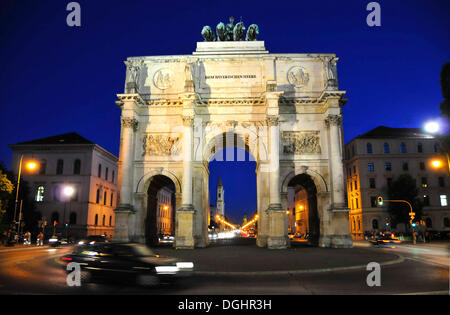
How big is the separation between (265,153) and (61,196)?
35.5 meters

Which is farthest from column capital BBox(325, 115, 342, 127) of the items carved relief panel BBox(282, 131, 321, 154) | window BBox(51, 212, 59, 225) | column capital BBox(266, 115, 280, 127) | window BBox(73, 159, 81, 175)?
window BBox(51, 212, 59, 225)

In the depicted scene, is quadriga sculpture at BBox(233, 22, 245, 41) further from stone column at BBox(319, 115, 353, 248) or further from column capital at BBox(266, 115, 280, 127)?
stone column at BBox(319, 115, 353, 248)

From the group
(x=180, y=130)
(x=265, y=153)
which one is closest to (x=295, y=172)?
(x=265, y=153)

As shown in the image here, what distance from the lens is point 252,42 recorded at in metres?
32.1

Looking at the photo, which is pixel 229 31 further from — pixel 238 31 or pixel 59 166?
pixel 59 166

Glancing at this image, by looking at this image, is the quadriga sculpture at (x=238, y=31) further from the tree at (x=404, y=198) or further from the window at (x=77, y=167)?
the tree at (x=404, y=198)

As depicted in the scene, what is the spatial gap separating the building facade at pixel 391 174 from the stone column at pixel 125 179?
4215 cm

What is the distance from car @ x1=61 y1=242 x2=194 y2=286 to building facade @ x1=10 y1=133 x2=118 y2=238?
1646 inches

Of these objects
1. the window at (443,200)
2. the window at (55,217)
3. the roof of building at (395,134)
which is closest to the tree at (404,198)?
the window at (443,200)

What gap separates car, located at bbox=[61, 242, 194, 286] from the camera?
935cm

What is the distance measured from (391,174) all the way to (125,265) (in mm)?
57551

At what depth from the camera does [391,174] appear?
5825cm

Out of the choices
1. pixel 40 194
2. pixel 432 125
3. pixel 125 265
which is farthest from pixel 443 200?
pixel 40 194
